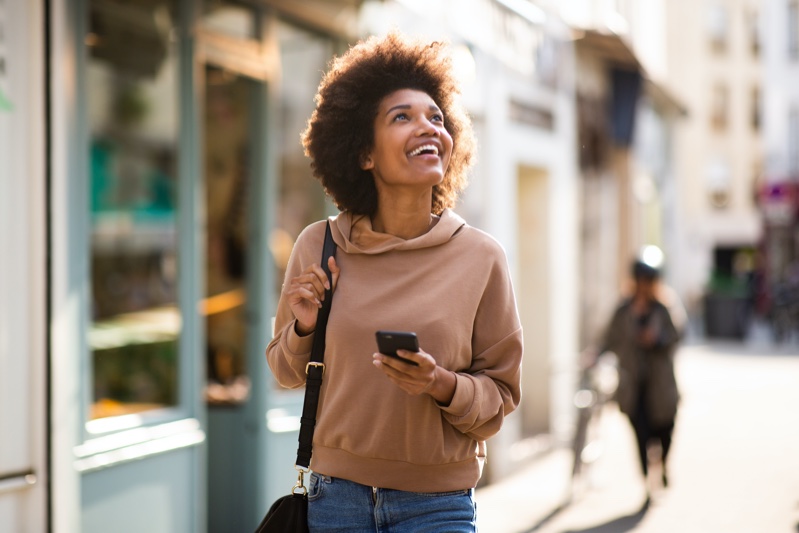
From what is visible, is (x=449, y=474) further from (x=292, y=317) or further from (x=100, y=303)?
(x=100, y=303)

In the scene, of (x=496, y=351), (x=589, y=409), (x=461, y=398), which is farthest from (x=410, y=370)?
(x=589, y=409)

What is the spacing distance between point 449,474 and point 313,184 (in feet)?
17.2

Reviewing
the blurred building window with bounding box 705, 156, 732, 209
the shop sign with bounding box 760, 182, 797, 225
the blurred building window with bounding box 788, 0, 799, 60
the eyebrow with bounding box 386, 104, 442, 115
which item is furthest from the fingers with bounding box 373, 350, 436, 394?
the blurred building window with bounding box 705, 156, 732, 209

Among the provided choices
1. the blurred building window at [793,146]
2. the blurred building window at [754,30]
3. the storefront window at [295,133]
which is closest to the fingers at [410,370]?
the storefront window at [295,133]

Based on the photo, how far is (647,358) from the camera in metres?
8.66

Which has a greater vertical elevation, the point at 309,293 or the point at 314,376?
the point at 309,293

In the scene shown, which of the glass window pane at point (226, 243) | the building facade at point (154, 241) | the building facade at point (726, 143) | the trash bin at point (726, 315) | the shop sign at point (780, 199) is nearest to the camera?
the building facade at point (154, 241)

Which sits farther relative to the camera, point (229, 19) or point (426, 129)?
point (229, 19)

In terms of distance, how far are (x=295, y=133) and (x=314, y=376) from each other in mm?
5106

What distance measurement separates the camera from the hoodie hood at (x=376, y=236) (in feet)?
9.45

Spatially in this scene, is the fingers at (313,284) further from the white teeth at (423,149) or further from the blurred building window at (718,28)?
the blurred building window at (718,28)

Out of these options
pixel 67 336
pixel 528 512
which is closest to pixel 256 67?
pixel 67 336

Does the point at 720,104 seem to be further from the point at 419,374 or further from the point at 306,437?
the point at 419,374

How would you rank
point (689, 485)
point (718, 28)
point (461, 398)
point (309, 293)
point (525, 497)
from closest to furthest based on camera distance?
point (461, 398) → point (309, 293) → point (525, 497) → point (689, 485) → point (718, 28)
